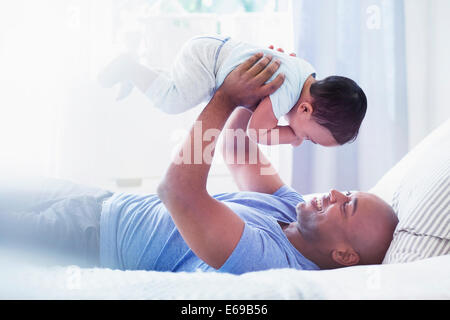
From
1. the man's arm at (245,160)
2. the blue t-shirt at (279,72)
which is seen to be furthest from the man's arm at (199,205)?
the man's arm at (245,160)

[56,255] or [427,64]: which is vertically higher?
[427,64]

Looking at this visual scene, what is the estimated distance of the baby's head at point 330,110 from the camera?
124 centimetres

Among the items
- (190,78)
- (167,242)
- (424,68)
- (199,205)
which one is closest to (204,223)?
(199,205)

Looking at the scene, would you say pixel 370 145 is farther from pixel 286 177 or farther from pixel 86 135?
pixel 86 135

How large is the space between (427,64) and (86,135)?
2046 millimetres

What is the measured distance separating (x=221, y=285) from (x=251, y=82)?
1.89 ft

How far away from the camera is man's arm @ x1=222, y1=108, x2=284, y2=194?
57.2 inches

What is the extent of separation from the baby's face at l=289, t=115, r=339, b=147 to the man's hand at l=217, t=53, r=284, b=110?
0.16 meters

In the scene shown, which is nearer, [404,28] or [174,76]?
[174,76]

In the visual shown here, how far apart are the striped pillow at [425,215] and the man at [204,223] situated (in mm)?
64

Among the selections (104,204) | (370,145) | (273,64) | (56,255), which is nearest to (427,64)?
(370,145)
